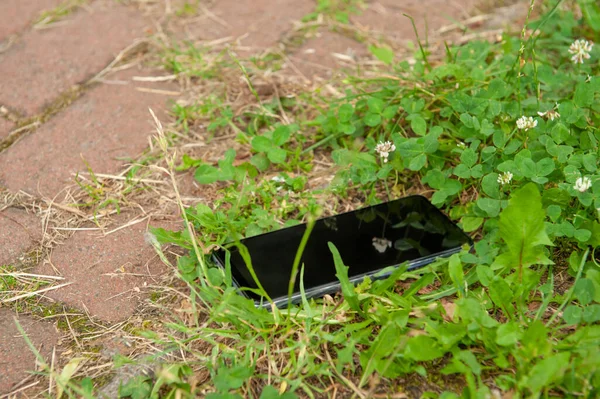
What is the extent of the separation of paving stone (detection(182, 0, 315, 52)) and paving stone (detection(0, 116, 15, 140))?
1010mm

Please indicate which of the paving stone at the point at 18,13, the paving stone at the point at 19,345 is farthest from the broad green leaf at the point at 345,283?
the paving stone at the point at 18,13

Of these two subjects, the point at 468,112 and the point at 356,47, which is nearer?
the point at 468,112

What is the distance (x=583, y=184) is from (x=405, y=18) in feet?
6.20

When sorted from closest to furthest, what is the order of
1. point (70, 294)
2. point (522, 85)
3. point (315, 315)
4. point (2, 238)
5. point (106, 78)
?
point (315, 315), point (70, 294), point (2, 238), point (522, 85), point (106, 78)

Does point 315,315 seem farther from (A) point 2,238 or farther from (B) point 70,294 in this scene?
(A) point 2,238

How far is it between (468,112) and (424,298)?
28.8 inches

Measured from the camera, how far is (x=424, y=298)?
73.5 inches

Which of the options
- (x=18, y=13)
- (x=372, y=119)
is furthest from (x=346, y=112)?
(x=18, y=13)

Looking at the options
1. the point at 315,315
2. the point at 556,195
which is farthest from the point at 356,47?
the point at 315,315

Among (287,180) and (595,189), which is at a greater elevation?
(595,189)

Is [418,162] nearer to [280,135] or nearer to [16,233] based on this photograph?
[280,135]

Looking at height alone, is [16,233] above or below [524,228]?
below

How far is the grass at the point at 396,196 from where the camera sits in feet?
5.38

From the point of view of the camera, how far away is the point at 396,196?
2.33 metres
